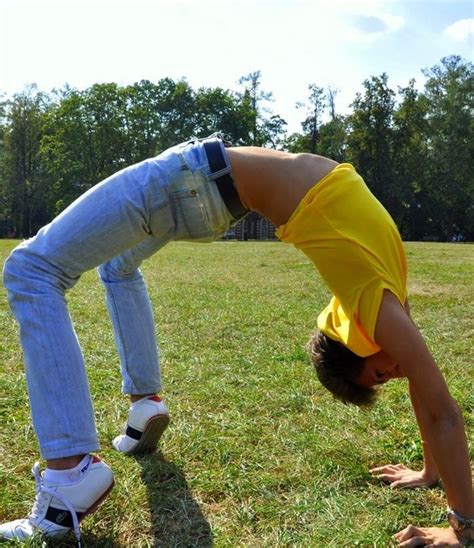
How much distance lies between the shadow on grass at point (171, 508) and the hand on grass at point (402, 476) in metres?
0.86

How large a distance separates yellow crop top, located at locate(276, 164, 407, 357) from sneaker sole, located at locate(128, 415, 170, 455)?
3.40 feet

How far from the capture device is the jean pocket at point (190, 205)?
2.27 m

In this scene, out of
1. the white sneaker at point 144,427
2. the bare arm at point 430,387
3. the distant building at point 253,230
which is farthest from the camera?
the distant building at point 253,230

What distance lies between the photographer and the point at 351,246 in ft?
7.06

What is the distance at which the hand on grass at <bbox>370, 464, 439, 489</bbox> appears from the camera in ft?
8.77

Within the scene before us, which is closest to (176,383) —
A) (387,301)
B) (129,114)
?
(387,301)

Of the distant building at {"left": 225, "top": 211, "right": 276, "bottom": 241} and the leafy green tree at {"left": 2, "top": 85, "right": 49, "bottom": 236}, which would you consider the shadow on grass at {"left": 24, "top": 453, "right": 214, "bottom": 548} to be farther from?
the leafy green tree at {"left": 2, "top": 85, "right": 49, "bottom": 236}

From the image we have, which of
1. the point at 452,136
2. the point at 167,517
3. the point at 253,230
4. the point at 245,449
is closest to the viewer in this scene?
the point at 167,517

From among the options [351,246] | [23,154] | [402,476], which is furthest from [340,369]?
[23,154]

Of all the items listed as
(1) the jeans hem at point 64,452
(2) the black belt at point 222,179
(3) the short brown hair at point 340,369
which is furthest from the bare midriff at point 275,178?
(1) the jeans hem at point 64,452

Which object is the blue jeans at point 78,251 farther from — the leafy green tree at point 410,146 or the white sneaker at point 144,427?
the leafy green tree at point 410,146

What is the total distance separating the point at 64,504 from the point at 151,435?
0.86 metres

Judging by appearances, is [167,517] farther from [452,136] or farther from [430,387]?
[452,136]

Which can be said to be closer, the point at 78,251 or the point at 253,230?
the point at 78,251
